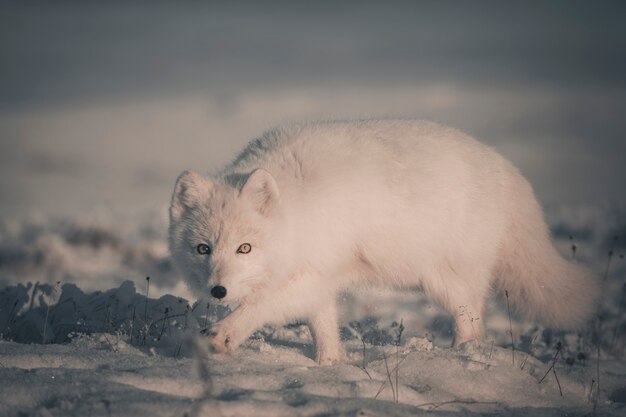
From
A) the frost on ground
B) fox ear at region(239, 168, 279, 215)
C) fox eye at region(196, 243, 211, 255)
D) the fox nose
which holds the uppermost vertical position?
fox ear at region(239, 168, 279, 215)

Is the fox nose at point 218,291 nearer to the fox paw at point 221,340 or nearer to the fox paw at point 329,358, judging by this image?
the fox paw at point 221,340

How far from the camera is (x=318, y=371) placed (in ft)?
13.5

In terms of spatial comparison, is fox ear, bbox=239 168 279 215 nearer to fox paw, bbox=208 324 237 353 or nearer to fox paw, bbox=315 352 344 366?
fox paw, bbox=208 324 237 353

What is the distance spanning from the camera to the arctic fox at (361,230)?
14.7 feet

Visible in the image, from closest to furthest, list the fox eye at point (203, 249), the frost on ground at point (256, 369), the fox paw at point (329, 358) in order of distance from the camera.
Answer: the frost on ground at point (256, 369) < the fox eye at point (203, 249) < the fox paw at point (329, 358)

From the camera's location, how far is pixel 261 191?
448cm

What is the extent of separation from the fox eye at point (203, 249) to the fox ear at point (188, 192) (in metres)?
0.32

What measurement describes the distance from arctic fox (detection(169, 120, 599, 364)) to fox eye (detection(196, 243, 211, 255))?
11mm

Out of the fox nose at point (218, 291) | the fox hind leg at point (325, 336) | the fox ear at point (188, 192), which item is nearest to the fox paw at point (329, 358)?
the fox hind leg at point (325, 336)

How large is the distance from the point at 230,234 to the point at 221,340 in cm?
75

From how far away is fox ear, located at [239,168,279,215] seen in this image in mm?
4421

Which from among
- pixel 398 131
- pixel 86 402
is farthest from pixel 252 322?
pixel 398 131

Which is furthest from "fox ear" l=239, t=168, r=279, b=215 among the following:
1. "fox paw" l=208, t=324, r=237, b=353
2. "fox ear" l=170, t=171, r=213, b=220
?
"fox paw" l=208, t=324, r=237, b=353

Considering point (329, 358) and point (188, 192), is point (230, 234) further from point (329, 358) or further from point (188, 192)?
point (329, 358)
